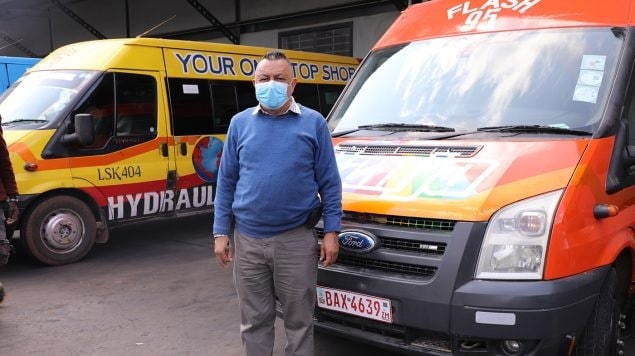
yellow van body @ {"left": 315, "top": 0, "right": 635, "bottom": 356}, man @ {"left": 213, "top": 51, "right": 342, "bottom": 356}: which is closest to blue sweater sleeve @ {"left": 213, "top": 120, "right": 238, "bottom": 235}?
man @ {"left": 213, "top": 51, "right": 342, "bottom": 356}

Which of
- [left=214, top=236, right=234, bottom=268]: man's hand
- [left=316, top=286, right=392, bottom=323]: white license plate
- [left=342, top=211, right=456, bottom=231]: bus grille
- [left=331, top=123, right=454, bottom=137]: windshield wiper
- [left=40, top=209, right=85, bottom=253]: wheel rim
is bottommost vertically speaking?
[left=40, top=209, right=85, bottom=253]: wheel rim

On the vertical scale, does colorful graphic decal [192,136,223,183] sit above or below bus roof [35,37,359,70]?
below

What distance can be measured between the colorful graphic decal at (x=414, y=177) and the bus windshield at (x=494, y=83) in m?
0.50

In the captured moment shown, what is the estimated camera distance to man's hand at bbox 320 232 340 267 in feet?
9.80

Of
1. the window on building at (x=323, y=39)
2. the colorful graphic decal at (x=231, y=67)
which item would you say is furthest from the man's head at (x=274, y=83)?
the window on building at (x=323, y=39)

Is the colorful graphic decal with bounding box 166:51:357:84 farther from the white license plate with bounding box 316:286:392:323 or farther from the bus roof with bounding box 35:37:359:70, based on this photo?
the white license plate with bounding box 316:286:392:323

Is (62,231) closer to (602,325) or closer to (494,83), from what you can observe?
(494,83)

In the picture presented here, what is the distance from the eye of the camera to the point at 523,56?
3.68m

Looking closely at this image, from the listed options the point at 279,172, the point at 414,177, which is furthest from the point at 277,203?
the point at 414,177

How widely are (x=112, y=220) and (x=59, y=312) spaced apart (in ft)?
6.13

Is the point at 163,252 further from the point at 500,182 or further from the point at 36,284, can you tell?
the point at 500,182

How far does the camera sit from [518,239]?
2.76 m

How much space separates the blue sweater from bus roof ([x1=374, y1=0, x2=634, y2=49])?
1.67m

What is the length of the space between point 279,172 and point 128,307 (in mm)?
2656
